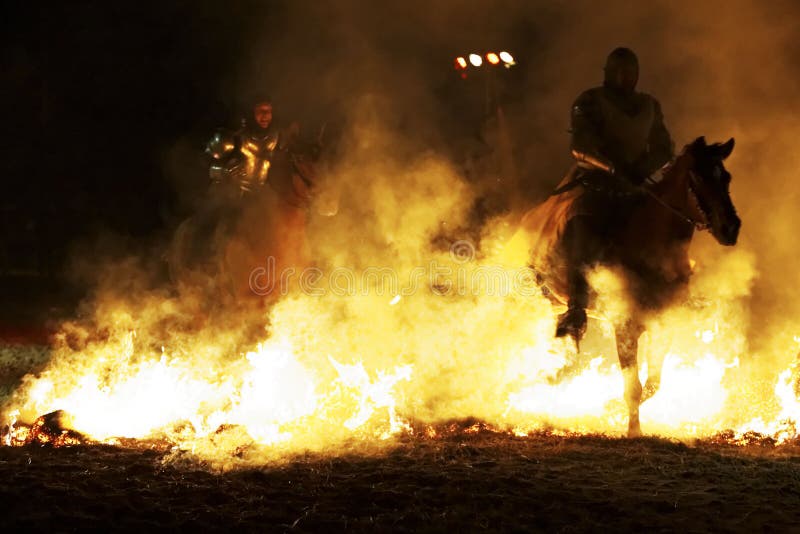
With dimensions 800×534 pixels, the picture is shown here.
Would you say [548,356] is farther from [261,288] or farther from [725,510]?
[725,510]

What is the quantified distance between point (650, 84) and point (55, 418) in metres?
9.74

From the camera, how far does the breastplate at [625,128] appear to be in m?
8.37

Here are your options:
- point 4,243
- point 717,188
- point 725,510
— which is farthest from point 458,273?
point 4,243

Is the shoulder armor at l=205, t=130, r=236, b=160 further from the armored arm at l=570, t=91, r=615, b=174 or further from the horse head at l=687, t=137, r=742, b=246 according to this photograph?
the horse head at l=687, t=137, r=742, b=246

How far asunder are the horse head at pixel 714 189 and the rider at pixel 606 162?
57 centimetres

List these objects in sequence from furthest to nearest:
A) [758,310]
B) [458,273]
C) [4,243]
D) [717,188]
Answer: [4,243] < [758,310] < [458,273] < [717,188]

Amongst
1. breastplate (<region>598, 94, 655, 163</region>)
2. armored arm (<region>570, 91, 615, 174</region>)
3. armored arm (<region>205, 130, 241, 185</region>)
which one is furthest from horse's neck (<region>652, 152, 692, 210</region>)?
armored arm (<region>205, 130, 241, 185</region>)

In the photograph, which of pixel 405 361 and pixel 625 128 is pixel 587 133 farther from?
pixel 405 361

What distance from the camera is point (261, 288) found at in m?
9.70

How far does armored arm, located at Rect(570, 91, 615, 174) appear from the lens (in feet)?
26.6

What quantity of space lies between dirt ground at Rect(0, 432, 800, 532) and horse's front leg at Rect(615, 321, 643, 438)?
64 cm

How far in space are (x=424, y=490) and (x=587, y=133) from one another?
14.1ft

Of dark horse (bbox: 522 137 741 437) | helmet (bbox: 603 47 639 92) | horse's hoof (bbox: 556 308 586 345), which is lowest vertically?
horse's hoof (bbox: 556 308 586 345)

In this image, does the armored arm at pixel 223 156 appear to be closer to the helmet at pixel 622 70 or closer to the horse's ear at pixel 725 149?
the helmet at pixel 622 70
